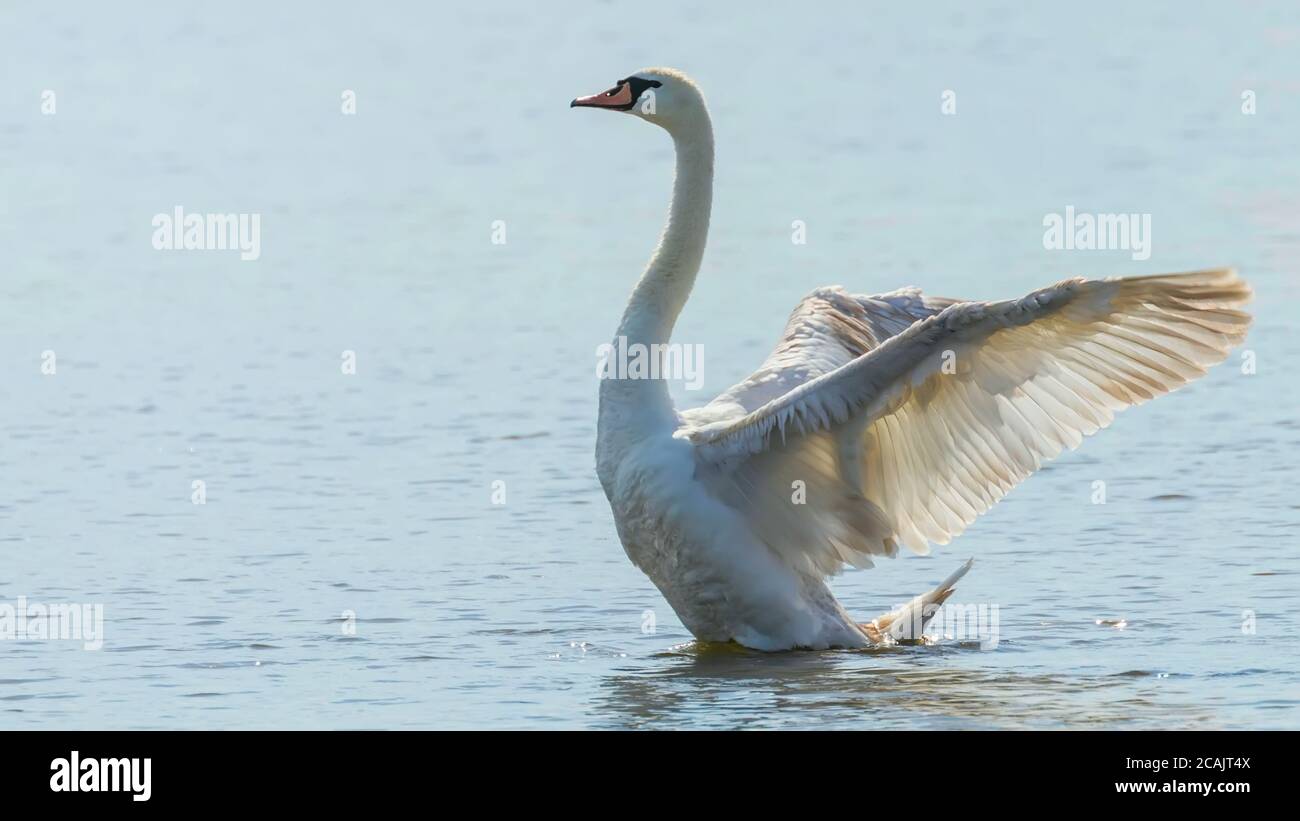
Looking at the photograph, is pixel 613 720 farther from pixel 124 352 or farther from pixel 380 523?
pixel 124 352

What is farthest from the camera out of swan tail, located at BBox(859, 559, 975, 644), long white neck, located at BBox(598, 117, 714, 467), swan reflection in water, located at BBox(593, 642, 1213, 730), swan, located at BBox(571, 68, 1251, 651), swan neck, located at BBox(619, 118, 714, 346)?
swan tail, located at BBox(859, 559, 975, 644)

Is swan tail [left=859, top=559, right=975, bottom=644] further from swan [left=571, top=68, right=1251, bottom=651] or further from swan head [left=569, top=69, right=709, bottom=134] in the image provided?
swan head [left=569, top=69, right=709, bottom=134]

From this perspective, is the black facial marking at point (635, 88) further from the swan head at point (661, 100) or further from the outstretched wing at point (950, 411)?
the outstretched wing at point (950, 411)

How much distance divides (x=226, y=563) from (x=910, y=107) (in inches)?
579

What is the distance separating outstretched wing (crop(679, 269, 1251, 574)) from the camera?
9.29 meters

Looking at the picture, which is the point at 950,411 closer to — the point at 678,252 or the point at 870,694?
the point at 870,694

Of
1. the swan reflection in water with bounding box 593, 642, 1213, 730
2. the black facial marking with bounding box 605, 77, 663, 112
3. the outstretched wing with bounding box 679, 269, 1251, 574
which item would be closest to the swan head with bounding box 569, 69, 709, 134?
the black facial marking with bounding box 605, 77, 663, 112

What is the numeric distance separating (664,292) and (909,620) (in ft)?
6.33

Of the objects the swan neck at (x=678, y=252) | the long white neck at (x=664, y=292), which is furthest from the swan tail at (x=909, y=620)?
the swan neck at (x=678, y=252)

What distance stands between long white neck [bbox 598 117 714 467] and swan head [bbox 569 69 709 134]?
0.05 metres

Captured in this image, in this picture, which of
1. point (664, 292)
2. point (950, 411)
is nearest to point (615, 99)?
point (664, 292)

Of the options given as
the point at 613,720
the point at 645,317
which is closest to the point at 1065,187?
the point at 645,317

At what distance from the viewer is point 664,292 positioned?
34.5 ft

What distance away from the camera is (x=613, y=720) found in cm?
939
